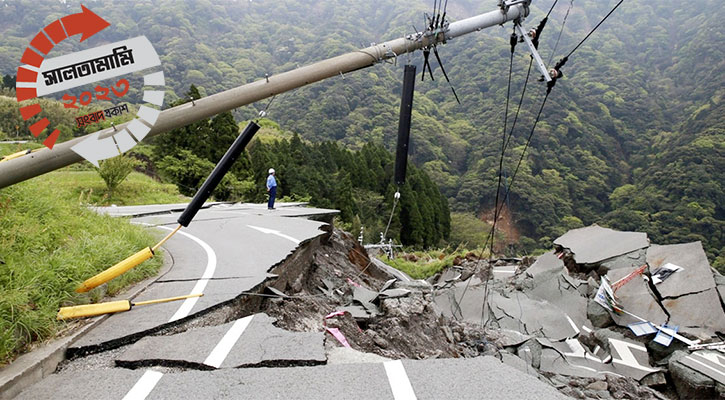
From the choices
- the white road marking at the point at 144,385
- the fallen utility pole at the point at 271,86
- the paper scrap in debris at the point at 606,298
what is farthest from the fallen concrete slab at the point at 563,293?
the white road marking at the point at 144,385

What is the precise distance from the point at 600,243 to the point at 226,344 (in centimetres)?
1521

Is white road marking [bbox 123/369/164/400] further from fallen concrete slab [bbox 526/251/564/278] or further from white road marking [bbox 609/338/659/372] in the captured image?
fallen concrete slab [bbox 526/251/564/278]

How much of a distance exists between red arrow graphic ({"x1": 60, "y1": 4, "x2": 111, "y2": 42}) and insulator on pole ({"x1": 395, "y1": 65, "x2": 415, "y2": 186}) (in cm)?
306

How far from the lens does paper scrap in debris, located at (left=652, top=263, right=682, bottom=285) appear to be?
12066 millimetres

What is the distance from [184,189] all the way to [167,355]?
24153 millimetres

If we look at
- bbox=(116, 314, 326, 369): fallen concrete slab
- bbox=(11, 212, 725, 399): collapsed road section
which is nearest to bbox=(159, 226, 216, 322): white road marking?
bbox=(11, 212, 725, 399): collapsed road section

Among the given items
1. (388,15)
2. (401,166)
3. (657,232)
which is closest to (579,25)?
(388,15)

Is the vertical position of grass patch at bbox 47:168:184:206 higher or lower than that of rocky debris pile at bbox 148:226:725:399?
higher

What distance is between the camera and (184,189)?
25812 millimetres

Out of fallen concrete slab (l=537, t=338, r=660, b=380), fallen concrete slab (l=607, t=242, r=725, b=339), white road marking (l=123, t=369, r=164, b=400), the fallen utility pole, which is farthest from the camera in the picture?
fallen concrete slab (l=607, t=242, r=725, b=339)

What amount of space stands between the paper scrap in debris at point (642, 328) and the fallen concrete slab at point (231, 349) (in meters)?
9.79

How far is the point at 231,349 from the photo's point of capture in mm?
3787

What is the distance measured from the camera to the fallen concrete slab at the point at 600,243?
1412cm

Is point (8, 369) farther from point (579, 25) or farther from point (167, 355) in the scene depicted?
point (579, 25)
